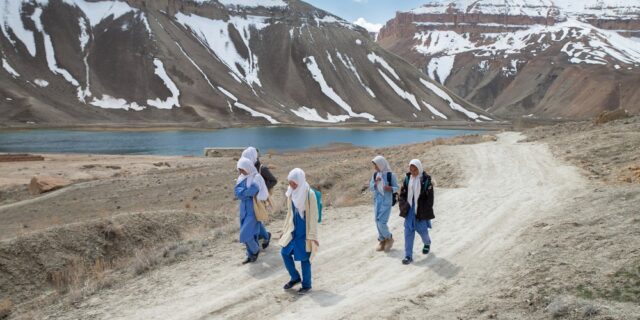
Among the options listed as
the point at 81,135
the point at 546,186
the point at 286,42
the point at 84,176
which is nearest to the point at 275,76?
the point at 286,42

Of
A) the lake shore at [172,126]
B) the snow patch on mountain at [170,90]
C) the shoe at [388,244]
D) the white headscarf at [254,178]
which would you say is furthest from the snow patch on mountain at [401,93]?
the white headscarf at [254,178]

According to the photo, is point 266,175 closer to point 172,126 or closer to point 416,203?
point 416,203

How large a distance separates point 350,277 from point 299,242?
119cm

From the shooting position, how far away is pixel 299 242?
24.2ft

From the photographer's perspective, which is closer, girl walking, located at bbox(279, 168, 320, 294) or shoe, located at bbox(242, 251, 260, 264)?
girl walking, located at bbox(279, 168, 320, 294)

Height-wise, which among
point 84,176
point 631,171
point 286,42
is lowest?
point 84,176

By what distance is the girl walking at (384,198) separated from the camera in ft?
30.6

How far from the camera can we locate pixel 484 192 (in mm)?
14070

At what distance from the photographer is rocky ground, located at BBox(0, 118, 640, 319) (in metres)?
6.79

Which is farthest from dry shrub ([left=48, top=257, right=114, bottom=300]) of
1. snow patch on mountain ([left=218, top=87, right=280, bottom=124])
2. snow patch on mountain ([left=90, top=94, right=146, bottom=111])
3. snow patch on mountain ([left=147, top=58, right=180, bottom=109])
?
snow patch on mountain ([left=147, top=58, right=180, bottom=109])

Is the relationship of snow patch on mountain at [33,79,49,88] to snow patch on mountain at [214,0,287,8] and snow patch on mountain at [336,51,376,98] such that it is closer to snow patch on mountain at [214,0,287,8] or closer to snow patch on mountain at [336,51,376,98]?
snow patch on mountain at [214,0,287,8]

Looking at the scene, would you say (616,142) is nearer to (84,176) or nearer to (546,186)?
(546,186)

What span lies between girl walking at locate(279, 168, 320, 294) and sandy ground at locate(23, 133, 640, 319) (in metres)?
0.44

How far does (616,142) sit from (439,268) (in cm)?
1315
